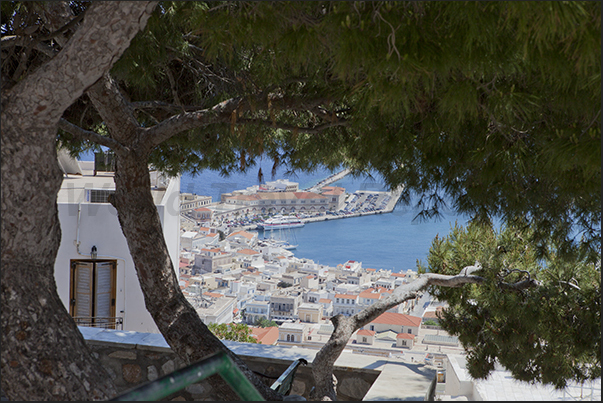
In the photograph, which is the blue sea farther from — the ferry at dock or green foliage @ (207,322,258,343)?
green foliage @ (207,322,258,343)

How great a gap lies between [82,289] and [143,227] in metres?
5.58

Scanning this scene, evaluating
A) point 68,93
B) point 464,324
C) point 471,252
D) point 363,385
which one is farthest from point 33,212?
point 464,324

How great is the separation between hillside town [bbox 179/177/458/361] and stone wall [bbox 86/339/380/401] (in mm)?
3703

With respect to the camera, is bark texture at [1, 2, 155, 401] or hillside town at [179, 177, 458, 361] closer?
bark texture at [1, 2, 155, 401]

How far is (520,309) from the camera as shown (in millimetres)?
3941

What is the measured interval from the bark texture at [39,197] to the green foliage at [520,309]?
2.75 m

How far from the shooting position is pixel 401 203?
9.11ft

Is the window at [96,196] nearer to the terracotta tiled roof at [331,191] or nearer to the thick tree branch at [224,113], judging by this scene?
the terracotta tiled roof at [331,191]

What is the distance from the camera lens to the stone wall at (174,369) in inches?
121

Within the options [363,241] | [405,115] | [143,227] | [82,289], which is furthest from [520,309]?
[363,241]

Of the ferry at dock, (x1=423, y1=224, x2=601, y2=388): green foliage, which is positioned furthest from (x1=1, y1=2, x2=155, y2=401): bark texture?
the ferry at dock

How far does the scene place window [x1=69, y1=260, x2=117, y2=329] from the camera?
7.41 metres

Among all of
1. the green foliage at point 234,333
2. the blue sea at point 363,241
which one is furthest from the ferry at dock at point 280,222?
the green foliage at point 234,333

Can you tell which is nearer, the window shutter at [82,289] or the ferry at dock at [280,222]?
the window shutter at [82,289]
